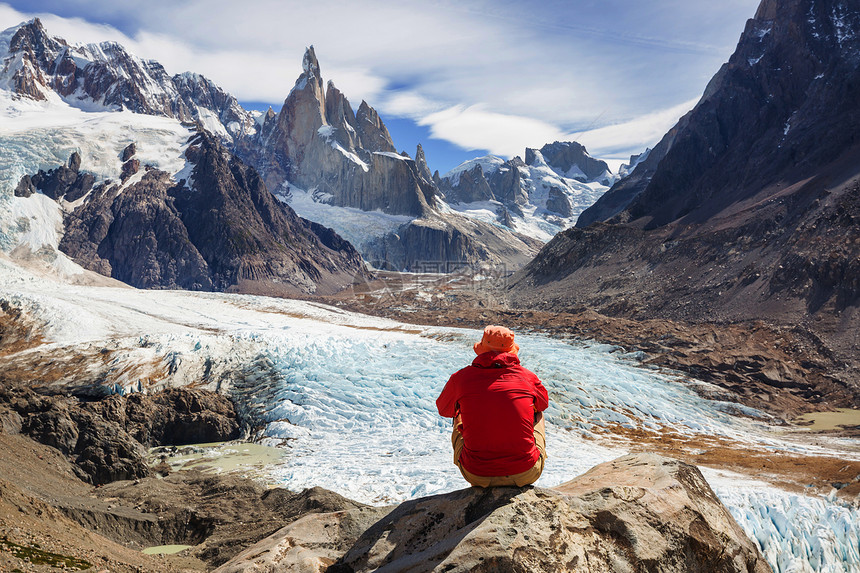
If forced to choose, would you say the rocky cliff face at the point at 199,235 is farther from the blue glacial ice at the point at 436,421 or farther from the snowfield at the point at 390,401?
the blue glacial ice at the point at 436,421

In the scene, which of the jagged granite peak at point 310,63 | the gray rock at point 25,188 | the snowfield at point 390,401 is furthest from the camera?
the jagged granite peak at point 310,63

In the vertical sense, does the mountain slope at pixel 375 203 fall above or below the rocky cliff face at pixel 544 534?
above

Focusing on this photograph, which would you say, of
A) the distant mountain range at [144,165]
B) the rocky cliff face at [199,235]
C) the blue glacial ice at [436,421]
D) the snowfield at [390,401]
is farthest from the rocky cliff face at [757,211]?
the distant mountain range at [144,165]

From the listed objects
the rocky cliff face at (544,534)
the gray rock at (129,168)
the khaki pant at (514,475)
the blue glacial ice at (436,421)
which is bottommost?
the blue glacial ice at (436,421)

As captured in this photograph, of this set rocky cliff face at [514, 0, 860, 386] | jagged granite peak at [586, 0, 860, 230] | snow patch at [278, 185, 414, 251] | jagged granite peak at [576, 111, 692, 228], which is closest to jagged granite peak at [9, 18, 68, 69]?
snow patch at [278, 185, 414, 251]

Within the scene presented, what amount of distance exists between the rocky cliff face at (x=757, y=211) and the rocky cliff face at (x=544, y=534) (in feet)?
103

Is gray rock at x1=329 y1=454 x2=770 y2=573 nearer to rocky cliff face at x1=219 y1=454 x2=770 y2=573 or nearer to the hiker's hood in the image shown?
rocky cliff face at x1=219 y1=454 x2=770 y2=573

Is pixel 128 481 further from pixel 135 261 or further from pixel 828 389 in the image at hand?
pixel 135 261

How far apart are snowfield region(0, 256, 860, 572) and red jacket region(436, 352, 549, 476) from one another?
6.13 meters

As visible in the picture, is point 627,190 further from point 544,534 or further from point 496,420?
point 544,534

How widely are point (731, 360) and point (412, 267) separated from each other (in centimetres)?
14436

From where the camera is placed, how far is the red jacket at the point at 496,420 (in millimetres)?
5039

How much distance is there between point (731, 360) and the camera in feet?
95.3

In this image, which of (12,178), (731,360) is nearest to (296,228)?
(12,178)
